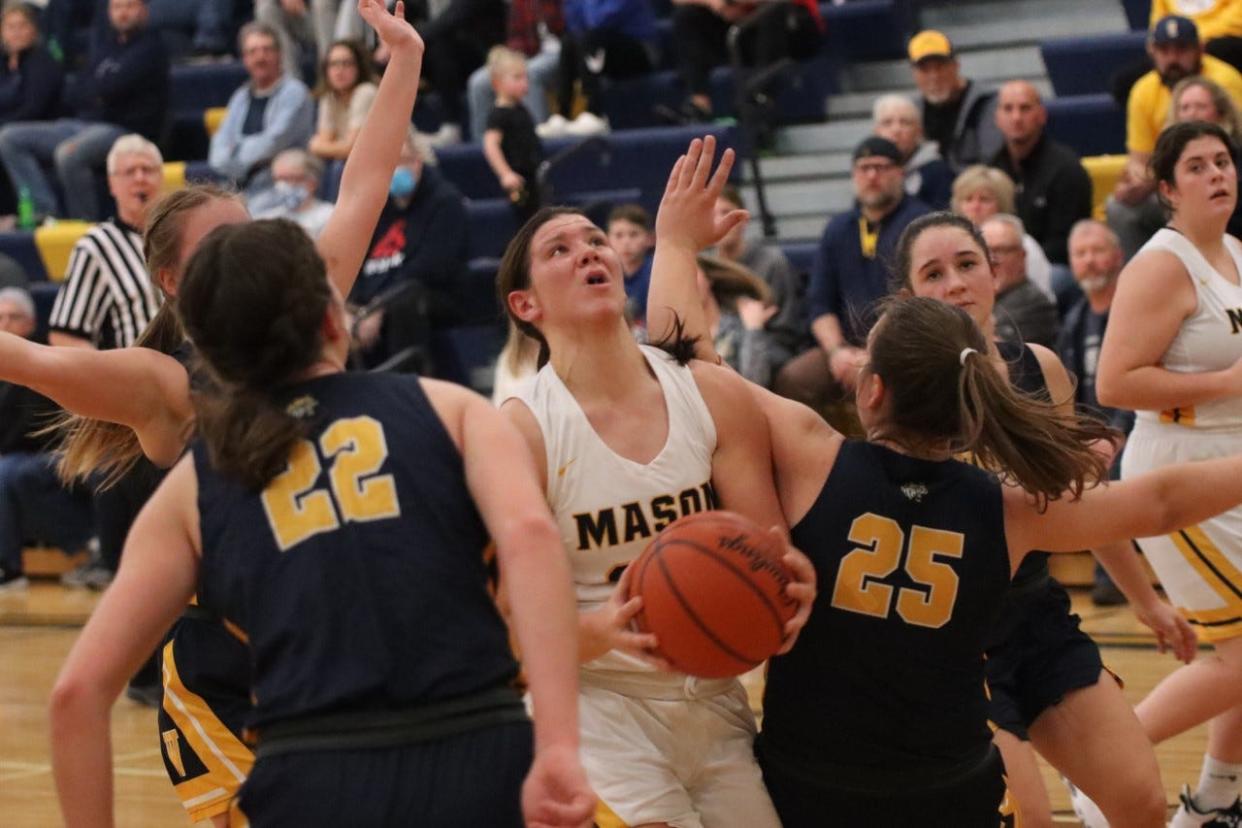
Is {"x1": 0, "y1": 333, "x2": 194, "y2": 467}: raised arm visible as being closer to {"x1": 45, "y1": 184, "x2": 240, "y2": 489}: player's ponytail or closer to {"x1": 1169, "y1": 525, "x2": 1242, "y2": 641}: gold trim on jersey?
{"x1": 45, "y1": 184, "x2": 240, "y2": 489}: player's ponytail

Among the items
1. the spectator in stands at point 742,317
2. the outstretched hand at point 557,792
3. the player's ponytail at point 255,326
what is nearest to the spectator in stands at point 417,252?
the spectator in stands at point 742,317

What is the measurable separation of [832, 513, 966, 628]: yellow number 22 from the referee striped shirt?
187 inches

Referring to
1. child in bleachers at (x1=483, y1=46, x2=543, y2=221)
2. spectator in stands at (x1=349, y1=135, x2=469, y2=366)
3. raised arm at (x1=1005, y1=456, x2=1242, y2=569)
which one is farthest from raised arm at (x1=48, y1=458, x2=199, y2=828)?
child in bleachers at (x1=483, y1=46, x2=543, y2=221)

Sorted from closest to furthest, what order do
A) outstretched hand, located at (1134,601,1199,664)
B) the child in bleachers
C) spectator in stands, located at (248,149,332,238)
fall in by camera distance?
outstretched hand, located at (1134,601,1199,664) < spectator in stands, located at (248,149,332,238) < the child in bleachers

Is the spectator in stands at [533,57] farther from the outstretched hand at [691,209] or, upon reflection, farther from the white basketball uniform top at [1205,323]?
the outstretched hand at [691,209]

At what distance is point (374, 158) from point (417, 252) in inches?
256

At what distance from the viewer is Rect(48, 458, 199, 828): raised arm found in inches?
101

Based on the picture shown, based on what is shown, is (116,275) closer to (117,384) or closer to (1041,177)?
(117,384)

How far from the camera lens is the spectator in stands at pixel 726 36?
11438mm

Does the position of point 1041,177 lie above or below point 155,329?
below

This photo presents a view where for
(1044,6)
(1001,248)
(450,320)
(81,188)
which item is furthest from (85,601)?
(1044,6)

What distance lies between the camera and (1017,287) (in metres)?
8.23

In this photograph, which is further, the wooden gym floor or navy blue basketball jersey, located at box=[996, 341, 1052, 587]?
the wooden gym floor

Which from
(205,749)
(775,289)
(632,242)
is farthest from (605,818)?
(775,289)
